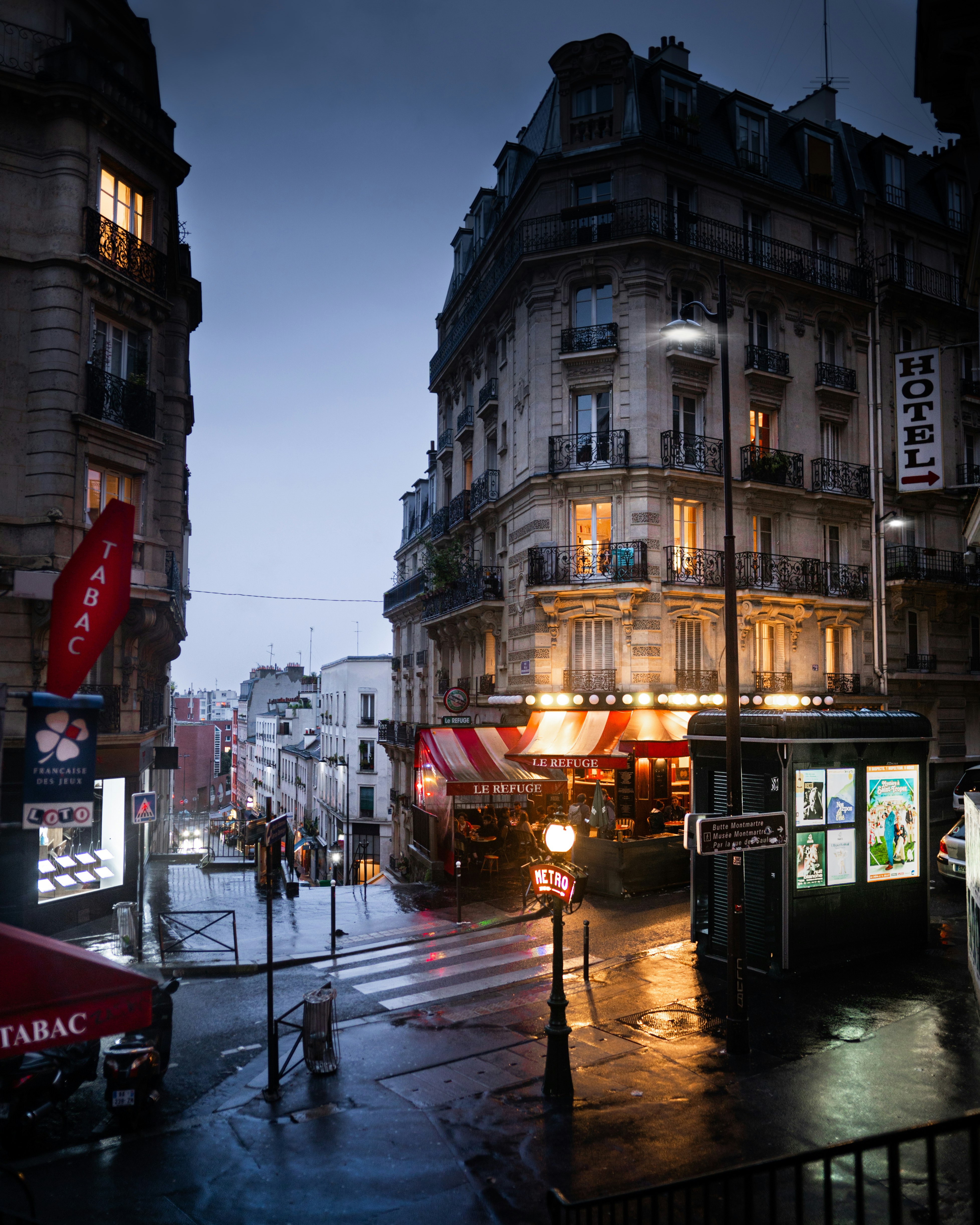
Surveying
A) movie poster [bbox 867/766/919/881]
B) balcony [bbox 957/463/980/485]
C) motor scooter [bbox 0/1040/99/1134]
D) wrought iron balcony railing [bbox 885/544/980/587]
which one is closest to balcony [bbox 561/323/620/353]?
wrought iron balcony railing [bbox 885/544/980/587]

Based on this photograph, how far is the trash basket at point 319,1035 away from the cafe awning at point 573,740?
12425mm

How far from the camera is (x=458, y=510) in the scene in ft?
107

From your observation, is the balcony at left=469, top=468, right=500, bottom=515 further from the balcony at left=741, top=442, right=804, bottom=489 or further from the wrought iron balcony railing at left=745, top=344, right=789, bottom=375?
the wrought iron balcony railing at left=745, top=344, right=789, bottom=375

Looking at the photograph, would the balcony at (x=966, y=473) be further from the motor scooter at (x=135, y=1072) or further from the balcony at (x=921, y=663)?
the motor scooter at (x=135, y=1072)

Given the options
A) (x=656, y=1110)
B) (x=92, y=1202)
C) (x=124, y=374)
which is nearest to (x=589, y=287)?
(x=124, y=374)

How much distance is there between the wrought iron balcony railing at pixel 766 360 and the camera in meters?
27.1

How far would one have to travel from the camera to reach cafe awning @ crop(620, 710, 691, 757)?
2348 cm

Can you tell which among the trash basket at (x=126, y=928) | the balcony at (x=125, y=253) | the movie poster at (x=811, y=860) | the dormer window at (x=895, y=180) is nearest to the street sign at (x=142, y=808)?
the trash basket at (x=126, y=928)

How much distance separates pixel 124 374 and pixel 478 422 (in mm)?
14448

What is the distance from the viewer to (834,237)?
1158 inches

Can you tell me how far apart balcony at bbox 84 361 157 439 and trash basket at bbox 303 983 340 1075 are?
1355 cm

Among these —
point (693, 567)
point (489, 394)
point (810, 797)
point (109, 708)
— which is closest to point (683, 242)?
point (489, 394)

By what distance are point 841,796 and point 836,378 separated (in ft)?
63.1

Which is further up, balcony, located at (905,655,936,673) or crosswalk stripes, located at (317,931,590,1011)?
balcony, located at (905,655,936,673)
